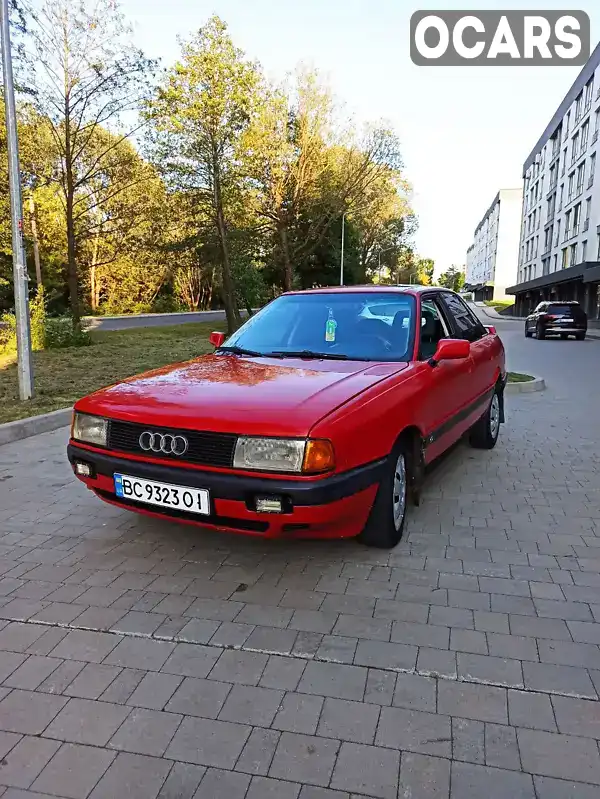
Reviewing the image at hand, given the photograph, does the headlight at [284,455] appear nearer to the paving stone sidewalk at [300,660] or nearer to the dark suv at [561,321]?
the paving stone sidewalk at [300,660]

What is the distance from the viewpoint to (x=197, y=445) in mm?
3172

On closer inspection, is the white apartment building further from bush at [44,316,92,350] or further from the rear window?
bush at [44,316,92,350]

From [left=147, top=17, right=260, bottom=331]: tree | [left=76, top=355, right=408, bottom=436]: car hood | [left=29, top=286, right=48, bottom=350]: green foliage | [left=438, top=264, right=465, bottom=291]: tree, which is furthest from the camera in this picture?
[left=438, top=264, right=465, bottom=291]: tree

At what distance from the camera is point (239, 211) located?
73.8ft

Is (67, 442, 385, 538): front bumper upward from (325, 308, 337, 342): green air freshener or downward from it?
downward

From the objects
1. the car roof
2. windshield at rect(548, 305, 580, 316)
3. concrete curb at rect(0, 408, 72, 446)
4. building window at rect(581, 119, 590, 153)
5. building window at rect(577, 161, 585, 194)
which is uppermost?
building window at rect(581, 119, 590, 153)

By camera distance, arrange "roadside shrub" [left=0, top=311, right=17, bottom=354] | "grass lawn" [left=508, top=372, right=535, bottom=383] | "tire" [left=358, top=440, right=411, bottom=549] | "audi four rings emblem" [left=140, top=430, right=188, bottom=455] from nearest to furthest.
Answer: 1. "audi four rings emblem" [left=140, top=430, right=188, bottom=455]
2. "tire" [left=358, top=440, right=411, bottom=549]
3. "grass lawn" [left=508, top=372, right=535, bottom=383]
4. "roadside shrub" [left=0, top=311, right=17, bottom=354]

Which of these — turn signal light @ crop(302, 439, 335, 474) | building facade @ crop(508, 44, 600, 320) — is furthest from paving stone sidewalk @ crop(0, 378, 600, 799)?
building facade @ crop(508, 44, 600, 320)

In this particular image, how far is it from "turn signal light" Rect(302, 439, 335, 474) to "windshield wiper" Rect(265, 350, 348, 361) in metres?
1.28

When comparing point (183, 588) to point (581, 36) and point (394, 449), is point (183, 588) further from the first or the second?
point (581, 36)

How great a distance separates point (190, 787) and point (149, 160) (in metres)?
20.6

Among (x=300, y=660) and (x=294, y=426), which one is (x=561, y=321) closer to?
(x=294, y=426)

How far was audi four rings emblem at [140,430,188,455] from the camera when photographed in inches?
126

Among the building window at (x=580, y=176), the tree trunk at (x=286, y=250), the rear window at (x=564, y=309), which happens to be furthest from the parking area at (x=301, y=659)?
the building window at (x=580, y=176)
